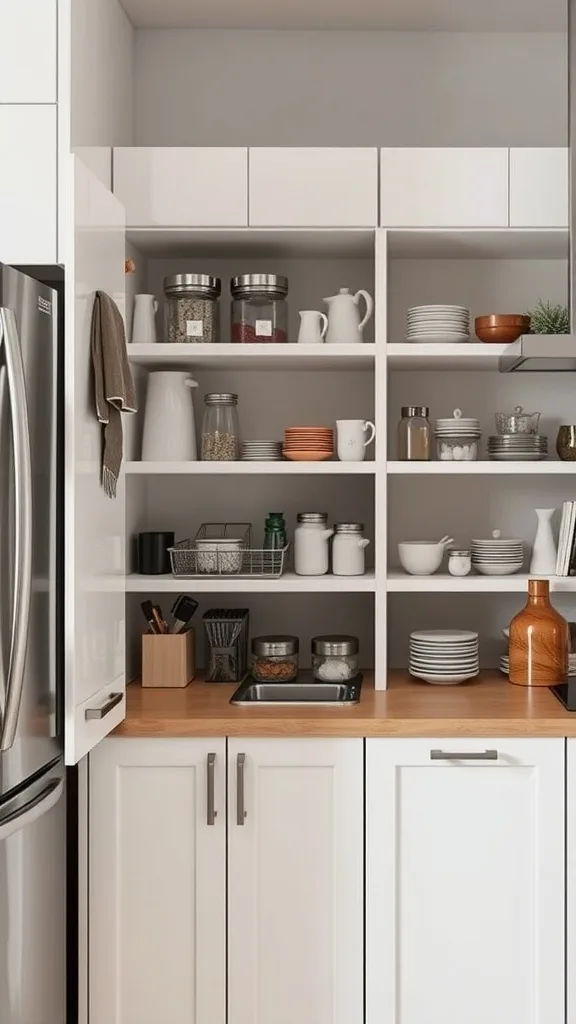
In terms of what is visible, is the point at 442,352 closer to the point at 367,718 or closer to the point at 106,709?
the point at 367,718

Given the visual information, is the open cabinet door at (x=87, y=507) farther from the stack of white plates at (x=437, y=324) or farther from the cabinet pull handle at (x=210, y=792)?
the stack of white plates at (x=437, y=324)

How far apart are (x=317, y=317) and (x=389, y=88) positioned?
33.4 inches

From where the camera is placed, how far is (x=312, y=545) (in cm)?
291

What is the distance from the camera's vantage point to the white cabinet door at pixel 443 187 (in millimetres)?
2773

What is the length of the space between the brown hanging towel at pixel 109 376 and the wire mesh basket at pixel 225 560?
0.61 metres

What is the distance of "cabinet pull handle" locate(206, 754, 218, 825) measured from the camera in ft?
7.95

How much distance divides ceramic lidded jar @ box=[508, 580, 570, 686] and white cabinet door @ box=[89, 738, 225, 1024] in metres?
0.90

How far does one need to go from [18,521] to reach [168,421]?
114 cm

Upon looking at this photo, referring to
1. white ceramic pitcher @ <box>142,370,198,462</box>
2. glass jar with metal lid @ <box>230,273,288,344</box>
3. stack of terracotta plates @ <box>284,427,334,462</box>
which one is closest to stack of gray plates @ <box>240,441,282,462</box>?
stack of terracotta plates @ <box>284,427,334,462</box>

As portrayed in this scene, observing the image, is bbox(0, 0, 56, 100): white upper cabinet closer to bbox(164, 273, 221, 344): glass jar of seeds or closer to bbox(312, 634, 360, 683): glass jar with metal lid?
bbox(164, 273, 221, 344): glass jar of seeds

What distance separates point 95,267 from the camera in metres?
2.23

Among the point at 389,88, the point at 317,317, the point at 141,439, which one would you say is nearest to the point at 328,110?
the point at 389,88

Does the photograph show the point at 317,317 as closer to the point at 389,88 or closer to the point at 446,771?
the point at 389,88

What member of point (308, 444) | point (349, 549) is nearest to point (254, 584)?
point (349, 549)
